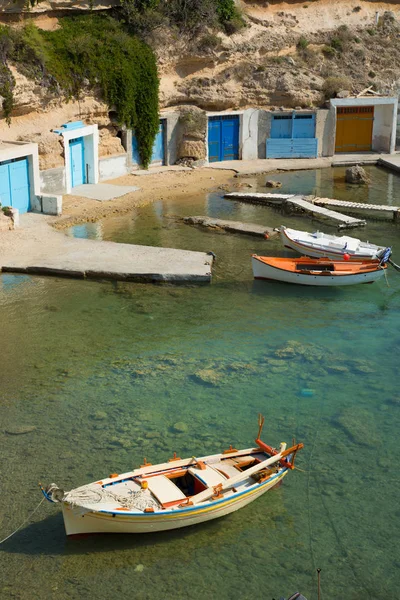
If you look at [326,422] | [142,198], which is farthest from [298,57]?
[326,422]

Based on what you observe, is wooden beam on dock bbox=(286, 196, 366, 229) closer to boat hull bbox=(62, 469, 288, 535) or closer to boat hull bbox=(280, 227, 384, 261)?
boat hull bbox=(280, 227, 384, 261)

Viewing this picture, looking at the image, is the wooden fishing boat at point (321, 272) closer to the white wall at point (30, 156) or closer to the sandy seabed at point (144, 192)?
the sandy seabed at point (144, 192)

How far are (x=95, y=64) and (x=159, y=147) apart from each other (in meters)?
5.27

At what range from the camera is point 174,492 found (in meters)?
10.9

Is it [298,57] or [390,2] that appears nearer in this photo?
[298,57]

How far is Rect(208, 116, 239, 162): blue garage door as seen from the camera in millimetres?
35281

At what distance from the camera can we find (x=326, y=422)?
13.8 meters

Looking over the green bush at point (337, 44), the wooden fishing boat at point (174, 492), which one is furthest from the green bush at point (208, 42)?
the wooden fishing boat at point (174, 492)

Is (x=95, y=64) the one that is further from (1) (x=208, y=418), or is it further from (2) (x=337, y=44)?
(1) (x=208, y=418)

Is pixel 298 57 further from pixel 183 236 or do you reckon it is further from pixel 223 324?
pixel 223 324

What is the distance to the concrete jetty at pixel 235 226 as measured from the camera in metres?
24.8

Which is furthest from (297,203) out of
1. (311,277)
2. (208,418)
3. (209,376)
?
(208,418)

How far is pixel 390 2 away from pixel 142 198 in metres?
21.9

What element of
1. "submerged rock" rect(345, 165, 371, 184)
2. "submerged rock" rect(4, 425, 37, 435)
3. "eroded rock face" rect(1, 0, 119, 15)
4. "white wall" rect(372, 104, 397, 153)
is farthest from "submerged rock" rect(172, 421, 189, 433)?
"white wall" rect(372, 104, 397, 153)
